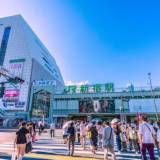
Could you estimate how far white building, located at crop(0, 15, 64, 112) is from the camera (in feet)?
199

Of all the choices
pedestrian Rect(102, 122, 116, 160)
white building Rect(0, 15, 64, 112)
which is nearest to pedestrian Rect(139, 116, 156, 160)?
pedestrian Rect(102, 122, 116, 160)

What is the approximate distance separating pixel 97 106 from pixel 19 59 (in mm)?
33203

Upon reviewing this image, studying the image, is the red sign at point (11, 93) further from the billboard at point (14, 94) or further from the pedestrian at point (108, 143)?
the pedestrian at point (108, 143)

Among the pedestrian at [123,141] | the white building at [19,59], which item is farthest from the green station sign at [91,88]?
the pedestrian at [123,141]

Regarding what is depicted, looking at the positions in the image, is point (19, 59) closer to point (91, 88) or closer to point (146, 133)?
point (91, 88)

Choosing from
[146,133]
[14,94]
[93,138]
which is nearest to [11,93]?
[14,94]

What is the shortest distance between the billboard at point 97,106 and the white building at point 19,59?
11612mm

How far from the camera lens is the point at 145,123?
631cm

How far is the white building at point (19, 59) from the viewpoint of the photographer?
60.8m

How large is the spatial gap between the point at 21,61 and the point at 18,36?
37.8 ft

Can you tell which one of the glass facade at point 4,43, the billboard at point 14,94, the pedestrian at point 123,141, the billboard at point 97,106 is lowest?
the pedestrian at point 123,141

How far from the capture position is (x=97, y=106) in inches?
2144

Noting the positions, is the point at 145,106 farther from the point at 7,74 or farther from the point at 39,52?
the point at 39,52

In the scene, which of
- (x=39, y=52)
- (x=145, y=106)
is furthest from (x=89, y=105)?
(x=39, y=52)
